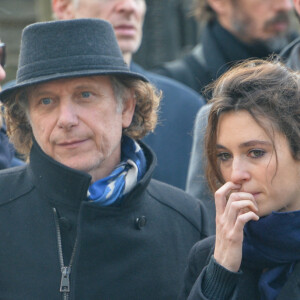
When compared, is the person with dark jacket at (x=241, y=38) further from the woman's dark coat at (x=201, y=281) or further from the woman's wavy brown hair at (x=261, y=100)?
the woman's dark coat at (x=201, y=281)

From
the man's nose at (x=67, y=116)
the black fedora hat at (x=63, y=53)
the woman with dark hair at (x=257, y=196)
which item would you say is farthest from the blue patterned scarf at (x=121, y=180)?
the woman with dark hair at (x=257, y=196)

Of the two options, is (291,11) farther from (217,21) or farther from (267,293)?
(267,293)

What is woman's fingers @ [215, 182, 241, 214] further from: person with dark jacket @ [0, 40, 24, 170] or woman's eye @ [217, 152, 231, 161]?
person with dark jacket @ [0, 40, 24, 170]

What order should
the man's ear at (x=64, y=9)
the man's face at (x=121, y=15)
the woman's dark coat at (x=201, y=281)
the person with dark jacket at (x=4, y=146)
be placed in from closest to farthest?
the woman's dark coat at (x=201, y=281) < the person with dark jacket at (x=4, y=146) < the man's face at (x=121, y=15) < the man's ear at (x=64, y=9)

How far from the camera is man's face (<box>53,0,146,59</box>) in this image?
6.05 metres

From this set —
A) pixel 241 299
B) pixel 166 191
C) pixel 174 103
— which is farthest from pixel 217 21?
pixel 241 299

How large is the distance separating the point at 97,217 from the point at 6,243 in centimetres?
41

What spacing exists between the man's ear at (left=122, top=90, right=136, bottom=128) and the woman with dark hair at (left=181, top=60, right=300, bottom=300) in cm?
80

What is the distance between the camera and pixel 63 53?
4.31m

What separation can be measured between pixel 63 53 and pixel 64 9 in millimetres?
2114

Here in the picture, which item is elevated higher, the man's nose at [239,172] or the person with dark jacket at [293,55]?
the man's nose at [239,172]

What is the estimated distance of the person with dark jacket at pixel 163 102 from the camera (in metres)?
5.58

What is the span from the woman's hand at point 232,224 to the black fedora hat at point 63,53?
93cm

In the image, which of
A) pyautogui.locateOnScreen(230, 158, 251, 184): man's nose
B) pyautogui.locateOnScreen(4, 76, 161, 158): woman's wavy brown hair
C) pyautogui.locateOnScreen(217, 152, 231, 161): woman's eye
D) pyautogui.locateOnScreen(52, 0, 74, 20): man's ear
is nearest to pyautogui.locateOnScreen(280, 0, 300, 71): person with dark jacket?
pyautogui.locateOnScreen(4, 76, 161, 158): woman's wavy brown hair
